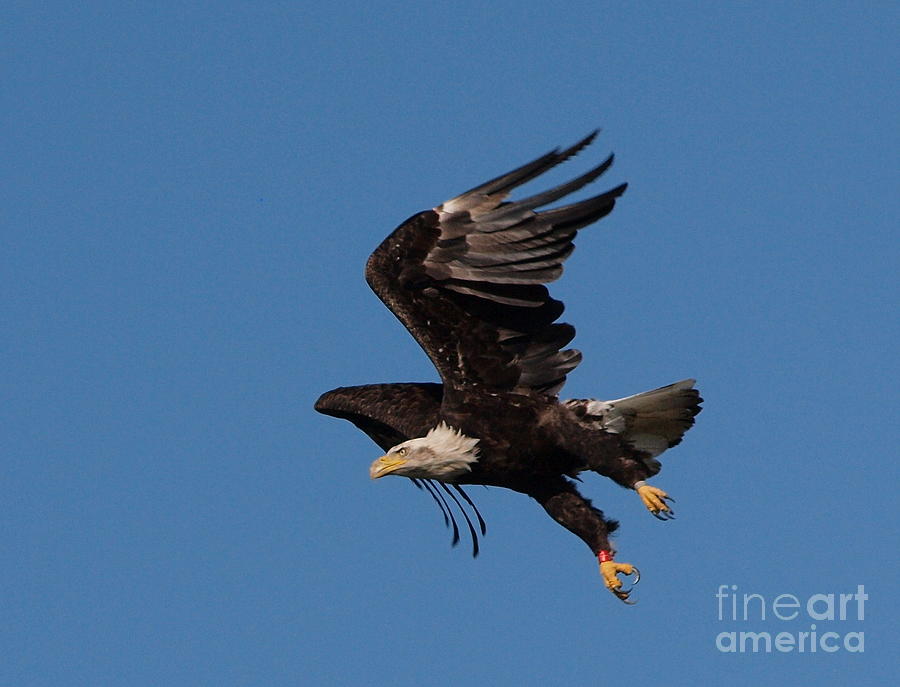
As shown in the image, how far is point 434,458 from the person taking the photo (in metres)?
14.5

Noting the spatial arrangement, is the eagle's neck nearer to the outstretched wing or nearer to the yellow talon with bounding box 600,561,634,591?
the outstretched wing

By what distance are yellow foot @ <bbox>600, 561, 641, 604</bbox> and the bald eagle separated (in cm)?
1

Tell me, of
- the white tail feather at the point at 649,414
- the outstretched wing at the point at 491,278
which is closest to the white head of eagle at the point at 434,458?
the outstretched wing at the point at 491,278

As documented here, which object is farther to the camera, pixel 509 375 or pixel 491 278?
pixel 509 375

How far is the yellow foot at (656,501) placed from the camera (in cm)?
1401

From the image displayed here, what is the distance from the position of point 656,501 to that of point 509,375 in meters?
1.47

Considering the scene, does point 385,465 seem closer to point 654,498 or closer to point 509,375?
Answer: point 509,375

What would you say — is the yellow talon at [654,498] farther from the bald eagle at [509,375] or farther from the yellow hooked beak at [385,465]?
the yellow hooked beak at [385,465]

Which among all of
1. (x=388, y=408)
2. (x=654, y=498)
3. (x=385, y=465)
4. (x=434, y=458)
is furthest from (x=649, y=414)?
(x=388, y=408)

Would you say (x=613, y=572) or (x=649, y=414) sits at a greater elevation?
(x=649, y=414)

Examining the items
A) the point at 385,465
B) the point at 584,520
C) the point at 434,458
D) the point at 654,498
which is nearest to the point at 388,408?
the point at 385,465

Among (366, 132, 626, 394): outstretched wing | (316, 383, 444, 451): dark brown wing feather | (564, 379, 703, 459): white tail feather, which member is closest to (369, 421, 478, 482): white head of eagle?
(366, 132, 626, 394): outstretched wing

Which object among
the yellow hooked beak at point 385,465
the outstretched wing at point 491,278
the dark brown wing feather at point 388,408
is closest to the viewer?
the outstretched wing at point 491,278

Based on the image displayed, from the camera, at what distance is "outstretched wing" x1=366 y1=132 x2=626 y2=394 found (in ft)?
45.9
